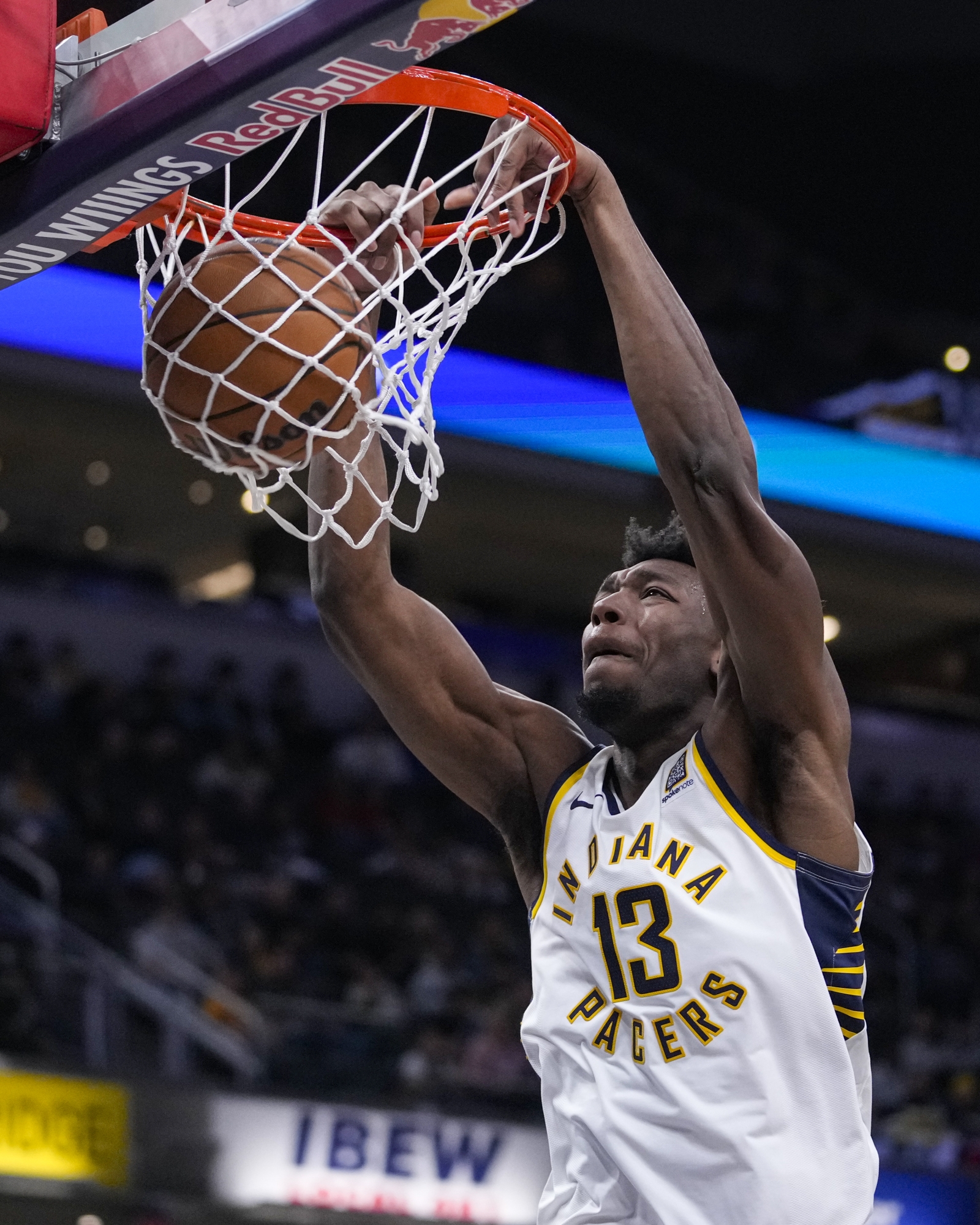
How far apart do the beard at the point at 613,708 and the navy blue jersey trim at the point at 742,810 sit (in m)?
0.21

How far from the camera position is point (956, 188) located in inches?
473

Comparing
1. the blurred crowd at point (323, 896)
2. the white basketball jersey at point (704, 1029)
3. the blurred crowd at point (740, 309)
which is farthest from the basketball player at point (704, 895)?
the blurred crowd at point (740, 309)

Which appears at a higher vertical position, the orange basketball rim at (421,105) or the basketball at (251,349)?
the orange basketball rim at (421,105)

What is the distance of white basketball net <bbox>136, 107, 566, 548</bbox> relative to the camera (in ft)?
8.57

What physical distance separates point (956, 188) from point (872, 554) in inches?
159

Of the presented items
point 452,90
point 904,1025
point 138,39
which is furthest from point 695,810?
point 904,1025

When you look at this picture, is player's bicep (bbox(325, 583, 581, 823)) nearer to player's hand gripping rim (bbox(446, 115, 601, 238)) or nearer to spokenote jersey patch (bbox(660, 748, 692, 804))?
spokenote jersey patch (bbox(660, 748, 692, 804))

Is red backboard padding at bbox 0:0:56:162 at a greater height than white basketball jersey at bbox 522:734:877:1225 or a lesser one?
greater

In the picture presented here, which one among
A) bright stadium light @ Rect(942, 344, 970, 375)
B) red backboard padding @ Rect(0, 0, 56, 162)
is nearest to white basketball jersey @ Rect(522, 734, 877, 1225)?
red backboard padding @ Rect(0, 0, 56, 162)

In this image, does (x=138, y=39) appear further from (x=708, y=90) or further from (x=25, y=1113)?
(x=708, y=90)

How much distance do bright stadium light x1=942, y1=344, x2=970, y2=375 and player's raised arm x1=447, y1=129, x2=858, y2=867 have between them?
32.0ft

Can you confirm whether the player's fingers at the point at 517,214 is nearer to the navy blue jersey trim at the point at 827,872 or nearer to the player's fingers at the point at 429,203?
the player's fingers at the point at 429,203

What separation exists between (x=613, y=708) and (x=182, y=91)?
126 centimetres

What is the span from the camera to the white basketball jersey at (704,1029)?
8.57 feet
